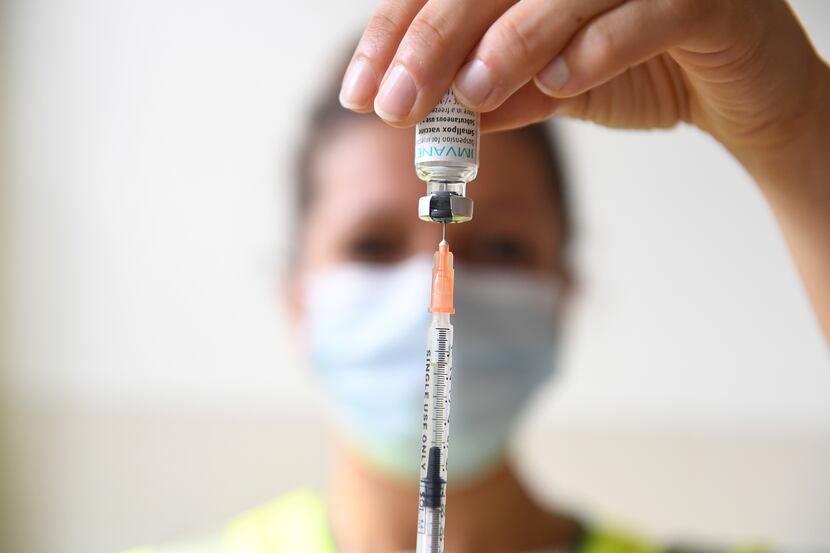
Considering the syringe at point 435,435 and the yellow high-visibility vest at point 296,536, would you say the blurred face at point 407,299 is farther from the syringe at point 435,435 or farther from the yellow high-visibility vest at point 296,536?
the syringe at point 435,435

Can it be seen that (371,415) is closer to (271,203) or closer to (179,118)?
(271,203)

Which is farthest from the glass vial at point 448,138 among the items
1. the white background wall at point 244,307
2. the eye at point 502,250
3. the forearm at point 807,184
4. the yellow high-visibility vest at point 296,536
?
the white background wall at point 244,307

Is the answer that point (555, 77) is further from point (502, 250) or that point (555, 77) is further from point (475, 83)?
point (502, 250)

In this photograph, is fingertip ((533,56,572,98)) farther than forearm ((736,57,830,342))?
No

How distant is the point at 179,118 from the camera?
82.8 inches

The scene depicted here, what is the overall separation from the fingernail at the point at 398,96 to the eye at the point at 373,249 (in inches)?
33.0

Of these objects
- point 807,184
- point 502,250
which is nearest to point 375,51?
point 807,184

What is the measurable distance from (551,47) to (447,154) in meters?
0.13

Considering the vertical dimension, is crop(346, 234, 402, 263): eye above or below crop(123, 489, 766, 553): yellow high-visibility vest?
above

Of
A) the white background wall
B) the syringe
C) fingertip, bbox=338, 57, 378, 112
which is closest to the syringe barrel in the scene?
the syringe


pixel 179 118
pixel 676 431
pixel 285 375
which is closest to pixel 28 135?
pixel 179 118

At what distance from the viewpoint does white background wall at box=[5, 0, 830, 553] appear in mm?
1989

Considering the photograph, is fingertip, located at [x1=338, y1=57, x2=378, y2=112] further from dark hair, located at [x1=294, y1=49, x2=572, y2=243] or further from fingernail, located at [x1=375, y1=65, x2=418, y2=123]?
dark hair, located at [x1=294, y1=49, x2=572, y2=243]

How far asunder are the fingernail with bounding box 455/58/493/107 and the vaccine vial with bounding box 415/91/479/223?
15mm
